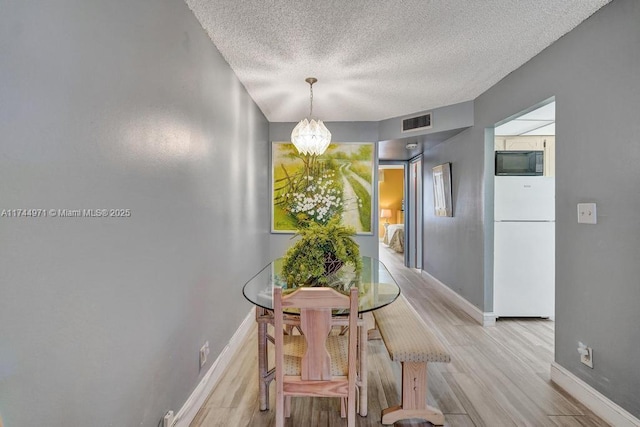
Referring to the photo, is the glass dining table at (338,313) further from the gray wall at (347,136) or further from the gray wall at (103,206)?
the gray wall at (347,136)

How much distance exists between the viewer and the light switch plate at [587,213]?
77.2 inches

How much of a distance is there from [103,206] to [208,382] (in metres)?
1.50

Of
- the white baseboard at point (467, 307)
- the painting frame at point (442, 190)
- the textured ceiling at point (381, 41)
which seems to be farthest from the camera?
the painting frame at point (442, 190)

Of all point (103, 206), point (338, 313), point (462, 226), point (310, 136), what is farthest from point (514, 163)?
point (103, 206)

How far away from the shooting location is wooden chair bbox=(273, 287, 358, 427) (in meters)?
1.42

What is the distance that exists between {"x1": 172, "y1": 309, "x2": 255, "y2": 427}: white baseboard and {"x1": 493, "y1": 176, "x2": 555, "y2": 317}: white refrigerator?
2.68 metres

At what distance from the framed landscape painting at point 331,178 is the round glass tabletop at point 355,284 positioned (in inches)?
72.4

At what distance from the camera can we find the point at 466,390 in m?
2.20

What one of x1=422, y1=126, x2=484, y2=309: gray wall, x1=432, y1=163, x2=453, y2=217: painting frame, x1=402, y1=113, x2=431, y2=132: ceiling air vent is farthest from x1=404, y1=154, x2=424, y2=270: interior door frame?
x1=402, y1=113, x2=431, y2=132: ceiling air vent

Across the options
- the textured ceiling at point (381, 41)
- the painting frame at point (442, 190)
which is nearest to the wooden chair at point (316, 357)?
the textured ceiling at point (381, 41)

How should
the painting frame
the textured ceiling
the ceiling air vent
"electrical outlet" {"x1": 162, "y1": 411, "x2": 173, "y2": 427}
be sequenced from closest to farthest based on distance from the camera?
1. "electrical outlet" {"x1": 162, "y1": 411, "x2": 173, "y2": 427}
2. the textured ceiling
3. the ceiling air vent
4. the painting frame

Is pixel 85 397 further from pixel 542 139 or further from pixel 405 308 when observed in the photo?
pixel 542 139

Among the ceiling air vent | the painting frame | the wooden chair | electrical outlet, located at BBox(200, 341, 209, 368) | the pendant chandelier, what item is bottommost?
electrical outlet, located at BBox(200, 341, 209, 368)

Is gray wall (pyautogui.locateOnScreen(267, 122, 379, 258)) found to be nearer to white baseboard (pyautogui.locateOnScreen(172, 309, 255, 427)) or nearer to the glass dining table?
white baseboard (pyautogui.locateOnScreen(172, 309, 255, 427))
